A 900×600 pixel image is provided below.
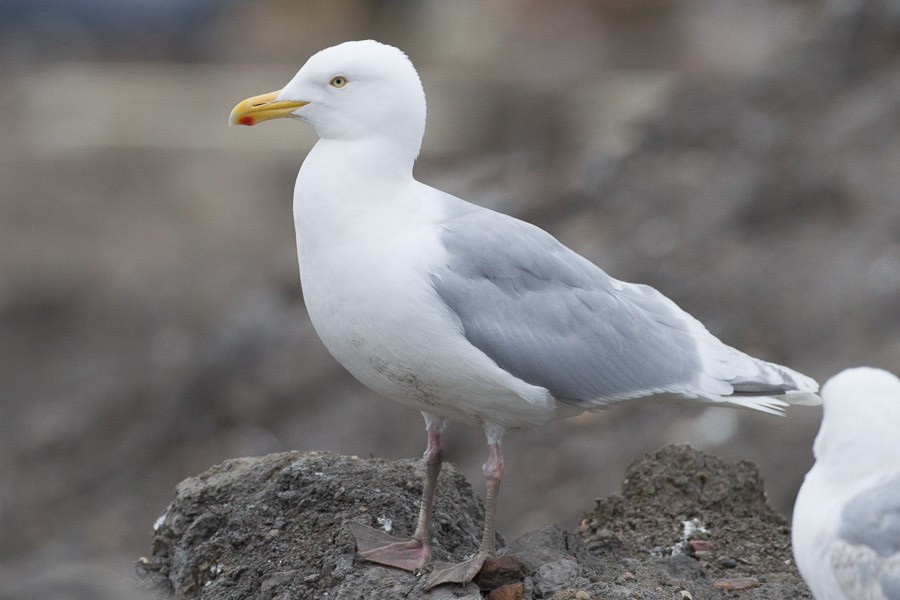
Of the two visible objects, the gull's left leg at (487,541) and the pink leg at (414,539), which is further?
the pink leg at (414,539)

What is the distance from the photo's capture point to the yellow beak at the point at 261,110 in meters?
5.38

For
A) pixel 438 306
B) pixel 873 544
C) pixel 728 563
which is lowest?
pixel 728 563

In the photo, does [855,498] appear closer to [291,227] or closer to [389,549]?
[389,549]

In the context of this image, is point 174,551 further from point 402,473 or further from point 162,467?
point 162,467

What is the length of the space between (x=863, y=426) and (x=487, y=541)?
1.49 m

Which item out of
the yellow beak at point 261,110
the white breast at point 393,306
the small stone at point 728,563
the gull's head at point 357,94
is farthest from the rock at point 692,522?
the yellow beak at point 261,110

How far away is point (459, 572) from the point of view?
508 cm

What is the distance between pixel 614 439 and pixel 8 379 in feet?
26.6

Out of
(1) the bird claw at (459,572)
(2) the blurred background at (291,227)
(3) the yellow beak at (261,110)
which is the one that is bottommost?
(2) the blurred background at (291,227)

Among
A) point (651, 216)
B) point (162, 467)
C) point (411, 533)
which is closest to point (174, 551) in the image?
point (411, 533)

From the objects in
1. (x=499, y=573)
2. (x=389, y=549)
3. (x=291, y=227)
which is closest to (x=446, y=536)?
(x=389, y=549)

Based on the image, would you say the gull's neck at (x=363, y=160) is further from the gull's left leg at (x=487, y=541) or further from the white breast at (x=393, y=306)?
the gull's left leg at (x=487, y=541)

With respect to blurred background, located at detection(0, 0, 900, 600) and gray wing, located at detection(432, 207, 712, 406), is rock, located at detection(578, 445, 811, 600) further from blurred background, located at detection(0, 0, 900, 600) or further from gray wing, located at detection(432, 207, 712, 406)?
blurred background, located at detection(0, 0, 900, 600)

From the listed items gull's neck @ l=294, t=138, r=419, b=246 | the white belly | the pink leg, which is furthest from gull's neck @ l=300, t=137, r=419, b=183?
the pink leg
